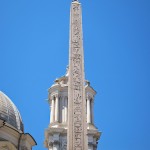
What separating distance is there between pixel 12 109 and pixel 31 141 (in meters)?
2.38

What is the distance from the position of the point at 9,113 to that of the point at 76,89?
15.2 metres

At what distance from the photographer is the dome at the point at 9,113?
26.2 meters

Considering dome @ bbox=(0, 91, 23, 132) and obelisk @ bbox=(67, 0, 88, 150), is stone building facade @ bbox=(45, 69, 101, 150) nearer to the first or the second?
dome @ bbox=(0, 91, 23, 132)

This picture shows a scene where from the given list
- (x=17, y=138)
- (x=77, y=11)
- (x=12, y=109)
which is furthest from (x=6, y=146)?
(x=77, y=11)

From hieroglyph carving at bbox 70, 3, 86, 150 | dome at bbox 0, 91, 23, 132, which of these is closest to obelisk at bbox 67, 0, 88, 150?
hieroglyph carving at bbox 70, 3, 86, 150

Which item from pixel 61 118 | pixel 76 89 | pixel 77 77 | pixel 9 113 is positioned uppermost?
pixel 9 113

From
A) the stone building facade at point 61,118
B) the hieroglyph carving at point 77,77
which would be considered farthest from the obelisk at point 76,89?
the stone building facade at point 61,118

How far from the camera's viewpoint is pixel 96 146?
26.0 meters

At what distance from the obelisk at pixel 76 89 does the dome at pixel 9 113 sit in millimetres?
13426

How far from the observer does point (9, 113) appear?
87.5 ft

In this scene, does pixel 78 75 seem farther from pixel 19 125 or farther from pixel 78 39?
pixel 19 125

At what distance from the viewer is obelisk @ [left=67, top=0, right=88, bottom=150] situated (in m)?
11.3

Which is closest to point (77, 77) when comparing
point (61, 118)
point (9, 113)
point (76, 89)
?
point (76, 89)

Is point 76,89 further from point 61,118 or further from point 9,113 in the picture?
point 9,113
